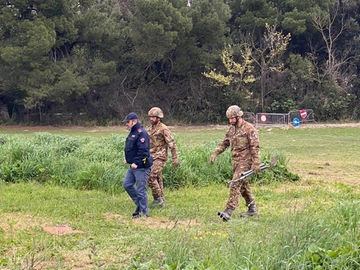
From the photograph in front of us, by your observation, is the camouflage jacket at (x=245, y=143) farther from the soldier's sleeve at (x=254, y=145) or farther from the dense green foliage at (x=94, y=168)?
the dense green foliage at (x=94, y=168)

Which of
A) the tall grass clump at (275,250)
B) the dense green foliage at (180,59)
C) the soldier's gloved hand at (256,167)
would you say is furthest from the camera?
the dense green foliage at (180,59)

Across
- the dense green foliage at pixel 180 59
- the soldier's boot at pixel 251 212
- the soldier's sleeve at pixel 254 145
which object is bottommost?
the soldier's boot at pixel 251 212

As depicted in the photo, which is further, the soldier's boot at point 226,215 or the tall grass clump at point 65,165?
the tall grass clump at point 65,165

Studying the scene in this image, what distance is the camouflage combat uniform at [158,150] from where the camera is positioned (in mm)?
8945

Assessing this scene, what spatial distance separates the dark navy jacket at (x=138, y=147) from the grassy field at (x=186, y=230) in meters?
0.97

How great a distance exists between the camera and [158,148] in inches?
359

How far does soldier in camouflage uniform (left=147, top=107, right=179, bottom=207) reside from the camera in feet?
29.3

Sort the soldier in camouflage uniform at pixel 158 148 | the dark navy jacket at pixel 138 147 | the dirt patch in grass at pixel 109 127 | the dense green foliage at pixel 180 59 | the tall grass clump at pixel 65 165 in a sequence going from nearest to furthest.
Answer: the dark navy jacket at pixel 138 147 < the soldier in camouflage uniform at pixel 158 148 < the tall grass clump at pixel 65 165 < the dense green foliage at pixel 180 59 < the dirt patch in grass at pixel 109 127

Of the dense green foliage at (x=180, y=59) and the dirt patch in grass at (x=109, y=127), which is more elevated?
the dense green foliage at (x=180, y=59)

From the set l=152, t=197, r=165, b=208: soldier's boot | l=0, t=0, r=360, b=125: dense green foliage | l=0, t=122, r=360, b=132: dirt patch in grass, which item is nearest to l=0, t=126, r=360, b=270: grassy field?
l=152, t=197, r=165, b=208: soldier's boot

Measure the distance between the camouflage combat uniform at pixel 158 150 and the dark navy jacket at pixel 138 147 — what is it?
0.92 m

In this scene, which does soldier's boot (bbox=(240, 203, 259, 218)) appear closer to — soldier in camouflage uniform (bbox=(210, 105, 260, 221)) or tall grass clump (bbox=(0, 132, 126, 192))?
soldier in camouflage uniform (bbox=(210, 105, 260, 221))

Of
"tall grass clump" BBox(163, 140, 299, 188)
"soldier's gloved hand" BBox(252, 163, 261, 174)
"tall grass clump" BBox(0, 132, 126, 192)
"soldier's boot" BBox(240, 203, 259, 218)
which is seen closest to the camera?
"soldier's gloved hand" BBox(252, 163, 261, 174)

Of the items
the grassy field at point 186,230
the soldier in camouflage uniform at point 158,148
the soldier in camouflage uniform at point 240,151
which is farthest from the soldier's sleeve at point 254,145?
the soldier in camouflage uniform at point 158,148
